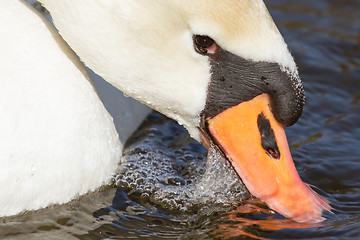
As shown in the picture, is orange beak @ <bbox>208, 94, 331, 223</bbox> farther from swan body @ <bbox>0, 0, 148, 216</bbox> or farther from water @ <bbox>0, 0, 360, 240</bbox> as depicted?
swan body @ <bbox>0, 0, 148, 216</bbox>

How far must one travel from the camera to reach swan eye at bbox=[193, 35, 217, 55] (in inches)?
134

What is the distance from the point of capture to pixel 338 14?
268 inches

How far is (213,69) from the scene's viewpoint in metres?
3.53

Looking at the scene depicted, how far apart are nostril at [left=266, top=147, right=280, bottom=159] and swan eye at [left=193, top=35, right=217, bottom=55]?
22.8 inches

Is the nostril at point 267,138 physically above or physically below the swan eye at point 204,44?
below

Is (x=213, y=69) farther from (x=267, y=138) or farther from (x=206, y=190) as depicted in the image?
(x=206, y=190)

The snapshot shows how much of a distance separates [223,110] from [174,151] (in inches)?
48.3

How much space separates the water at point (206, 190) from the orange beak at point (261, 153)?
170mm

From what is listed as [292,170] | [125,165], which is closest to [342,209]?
[292,170]

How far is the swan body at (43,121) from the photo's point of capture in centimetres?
346

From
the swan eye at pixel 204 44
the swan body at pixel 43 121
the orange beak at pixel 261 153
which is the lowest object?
the swan body at pixel 43 121

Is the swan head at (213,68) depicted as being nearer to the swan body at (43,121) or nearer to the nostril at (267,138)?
the nostril at (267,138)

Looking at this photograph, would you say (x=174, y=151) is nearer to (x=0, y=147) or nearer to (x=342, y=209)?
(x=342, y=209)

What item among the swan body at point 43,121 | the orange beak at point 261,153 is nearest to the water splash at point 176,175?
the orange beak at point 261,153
